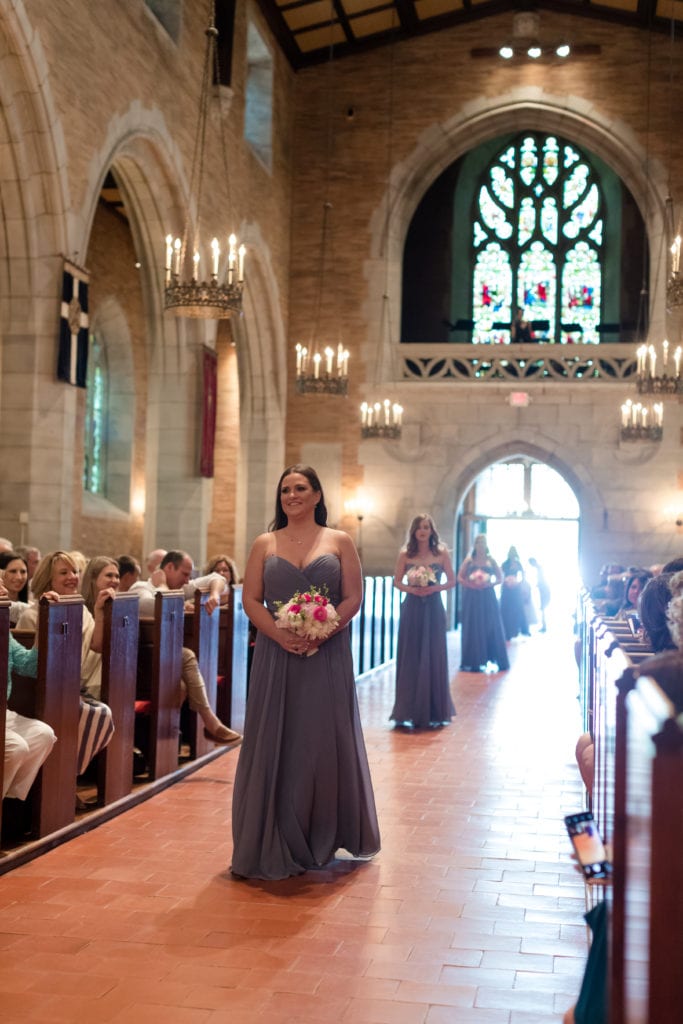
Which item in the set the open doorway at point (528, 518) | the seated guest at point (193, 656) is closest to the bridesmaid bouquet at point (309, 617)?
the seated guest at point (193, 656)

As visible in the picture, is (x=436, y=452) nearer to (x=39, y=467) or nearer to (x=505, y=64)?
(x=505, y=64)

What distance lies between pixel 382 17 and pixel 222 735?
13945 millimetres

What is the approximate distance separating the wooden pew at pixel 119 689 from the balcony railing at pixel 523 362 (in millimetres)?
12926

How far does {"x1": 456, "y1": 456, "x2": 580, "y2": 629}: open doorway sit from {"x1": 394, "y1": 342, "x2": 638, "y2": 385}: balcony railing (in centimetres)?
203

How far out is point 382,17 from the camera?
1752 centimetres

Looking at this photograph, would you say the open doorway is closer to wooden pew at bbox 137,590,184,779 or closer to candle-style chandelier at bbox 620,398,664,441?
candle-style chandelier at bbox 620,398,664,441

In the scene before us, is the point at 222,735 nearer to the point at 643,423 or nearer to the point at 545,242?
the point at 643,423

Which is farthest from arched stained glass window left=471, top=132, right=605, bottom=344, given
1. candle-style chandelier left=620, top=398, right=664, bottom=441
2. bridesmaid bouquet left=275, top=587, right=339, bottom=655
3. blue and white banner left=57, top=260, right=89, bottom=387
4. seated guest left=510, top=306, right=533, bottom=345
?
bridesmaid bouquet left=275, top=587, right=339, bottom=655

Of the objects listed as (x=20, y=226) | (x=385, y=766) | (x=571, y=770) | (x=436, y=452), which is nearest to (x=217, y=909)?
(x=385, y=766)

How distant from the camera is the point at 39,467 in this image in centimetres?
1027

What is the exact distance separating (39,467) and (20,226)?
84.3 inches

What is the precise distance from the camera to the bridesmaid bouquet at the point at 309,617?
4.59 metres

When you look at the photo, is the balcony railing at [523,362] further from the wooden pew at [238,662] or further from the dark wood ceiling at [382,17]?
the wooden pew at [238,662]

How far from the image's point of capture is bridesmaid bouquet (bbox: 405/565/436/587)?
855 cm
